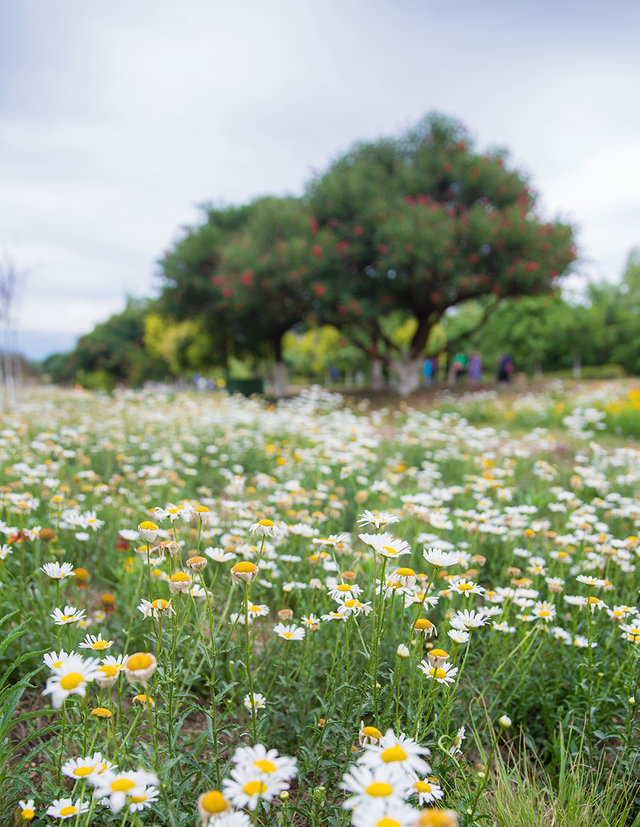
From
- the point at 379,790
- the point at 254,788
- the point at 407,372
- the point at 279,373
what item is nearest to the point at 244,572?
the point at 254,788

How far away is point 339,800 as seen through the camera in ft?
4.89

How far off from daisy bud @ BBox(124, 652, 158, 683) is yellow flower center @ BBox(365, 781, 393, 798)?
0.43m

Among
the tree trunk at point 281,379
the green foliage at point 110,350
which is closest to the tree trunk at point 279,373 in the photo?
the tree trunk at point 281,379

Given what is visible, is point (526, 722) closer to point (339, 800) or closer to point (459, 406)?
point (339, 800)

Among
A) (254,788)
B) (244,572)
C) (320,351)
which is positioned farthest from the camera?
(320,351)

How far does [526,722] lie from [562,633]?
432 millimetres

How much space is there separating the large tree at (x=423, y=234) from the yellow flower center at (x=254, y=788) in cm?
1264

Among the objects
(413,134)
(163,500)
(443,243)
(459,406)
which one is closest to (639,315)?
(413,134)

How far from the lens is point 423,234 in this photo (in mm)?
12414

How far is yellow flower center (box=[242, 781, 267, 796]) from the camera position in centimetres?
85

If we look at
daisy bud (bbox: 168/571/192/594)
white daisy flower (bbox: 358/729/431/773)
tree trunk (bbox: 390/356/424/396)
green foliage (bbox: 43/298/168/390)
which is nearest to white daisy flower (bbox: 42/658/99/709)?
daisy bud (bbox: 168/571/192/594)

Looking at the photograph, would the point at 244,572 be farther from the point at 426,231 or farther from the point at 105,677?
the point at 426,231

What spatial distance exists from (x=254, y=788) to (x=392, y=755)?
251 mm

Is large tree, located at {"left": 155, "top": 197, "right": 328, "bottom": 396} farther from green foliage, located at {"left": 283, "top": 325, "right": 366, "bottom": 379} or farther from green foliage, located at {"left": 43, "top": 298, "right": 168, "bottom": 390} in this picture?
green foliage, located at {"left": 43, "top": 298, "right": 168, "bottom": 390}
